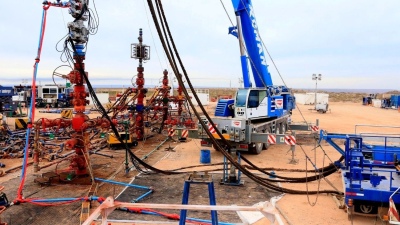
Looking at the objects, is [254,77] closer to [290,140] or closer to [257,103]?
[257,103]

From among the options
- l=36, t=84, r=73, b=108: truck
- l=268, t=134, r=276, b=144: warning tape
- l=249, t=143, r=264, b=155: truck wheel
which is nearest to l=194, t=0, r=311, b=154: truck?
l=249, t=143, r=264, b=155: truck wheel

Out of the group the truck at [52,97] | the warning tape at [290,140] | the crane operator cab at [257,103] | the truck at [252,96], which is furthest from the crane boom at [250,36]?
the truck at [52,97]

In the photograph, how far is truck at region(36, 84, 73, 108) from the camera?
41.9 metres

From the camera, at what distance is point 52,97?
140 ft

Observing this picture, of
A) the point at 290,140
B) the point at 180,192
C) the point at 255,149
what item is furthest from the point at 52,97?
the point at 290,140

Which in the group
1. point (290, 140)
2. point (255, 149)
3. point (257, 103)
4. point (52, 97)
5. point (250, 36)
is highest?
point (250, 36)

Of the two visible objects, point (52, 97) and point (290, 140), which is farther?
point (52, 97)

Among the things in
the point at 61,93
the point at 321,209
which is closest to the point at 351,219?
the point at 321,209

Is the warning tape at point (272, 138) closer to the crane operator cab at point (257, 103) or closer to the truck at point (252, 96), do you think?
the truck at point (252, 96)

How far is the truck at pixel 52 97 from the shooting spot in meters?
41.9

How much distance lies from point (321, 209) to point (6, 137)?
52.2 ft

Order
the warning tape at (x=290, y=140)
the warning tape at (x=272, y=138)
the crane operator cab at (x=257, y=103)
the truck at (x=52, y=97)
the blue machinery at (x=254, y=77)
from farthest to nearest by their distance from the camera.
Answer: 1. the truck at (x=52, y=97)
2. the blue machinery at (x=254, y=77)
3. the crane operator cab at (x=257, y=103)
4. the warning tape at (x=272, y=138)
5. the warning tape at (x=290, y=140)

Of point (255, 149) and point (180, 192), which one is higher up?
point (255, 149)

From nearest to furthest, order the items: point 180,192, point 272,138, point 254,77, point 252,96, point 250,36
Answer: point 180,192, point 272,138, point 252,96, point 250,36, point 254,77
